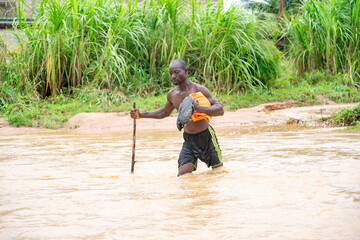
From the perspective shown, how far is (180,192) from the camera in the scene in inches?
140

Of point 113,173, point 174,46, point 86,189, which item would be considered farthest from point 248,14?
point 86,189

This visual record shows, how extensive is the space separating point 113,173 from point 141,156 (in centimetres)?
109

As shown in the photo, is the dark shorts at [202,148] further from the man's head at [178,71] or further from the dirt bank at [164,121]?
the dirt bank at [164,121]

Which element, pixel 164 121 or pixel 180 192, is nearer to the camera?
pixel 180 192

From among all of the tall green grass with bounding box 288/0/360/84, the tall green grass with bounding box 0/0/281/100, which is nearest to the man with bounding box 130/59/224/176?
the tall green grass with bounding box 0/0/281/100

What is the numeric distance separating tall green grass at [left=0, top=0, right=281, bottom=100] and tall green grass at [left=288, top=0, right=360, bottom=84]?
149cm

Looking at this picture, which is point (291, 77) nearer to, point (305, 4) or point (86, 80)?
point (305, 4)

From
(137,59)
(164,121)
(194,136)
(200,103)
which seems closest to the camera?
(200,103)

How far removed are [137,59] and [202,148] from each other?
610cm

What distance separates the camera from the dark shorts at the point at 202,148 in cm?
421

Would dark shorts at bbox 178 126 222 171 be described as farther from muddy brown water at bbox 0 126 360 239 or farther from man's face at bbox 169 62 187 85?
man's face at bbox 169 62 187 85

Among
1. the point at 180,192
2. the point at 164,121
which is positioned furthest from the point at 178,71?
the point at 164,121

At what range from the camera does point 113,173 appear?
4.57 metres

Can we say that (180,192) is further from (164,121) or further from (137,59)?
(137,59)
